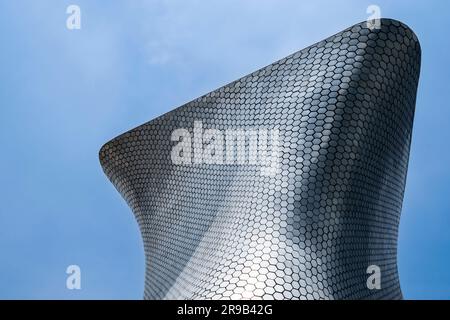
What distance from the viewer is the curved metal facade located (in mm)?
6758

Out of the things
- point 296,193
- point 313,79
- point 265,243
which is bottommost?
point 265,243

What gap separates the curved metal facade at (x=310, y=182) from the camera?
22.2ft

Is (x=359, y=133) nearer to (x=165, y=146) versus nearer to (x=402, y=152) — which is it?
(x=402, y=152)

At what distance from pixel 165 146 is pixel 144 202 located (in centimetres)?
186

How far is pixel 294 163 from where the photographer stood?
7.38 m

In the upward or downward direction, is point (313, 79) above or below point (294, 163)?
above

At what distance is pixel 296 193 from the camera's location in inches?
283

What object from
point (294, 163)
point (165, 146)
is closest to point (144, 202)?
point (165, 146)

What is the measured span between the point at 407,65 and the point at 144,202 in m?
6.90

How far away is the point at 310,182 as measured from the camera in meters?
7.25

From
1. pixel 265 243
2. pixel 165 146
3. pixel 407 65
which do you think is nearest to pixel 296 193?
pixel 265 243

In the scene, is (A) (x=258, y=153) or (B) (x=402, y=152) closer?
(A) (x=258, y=153)
